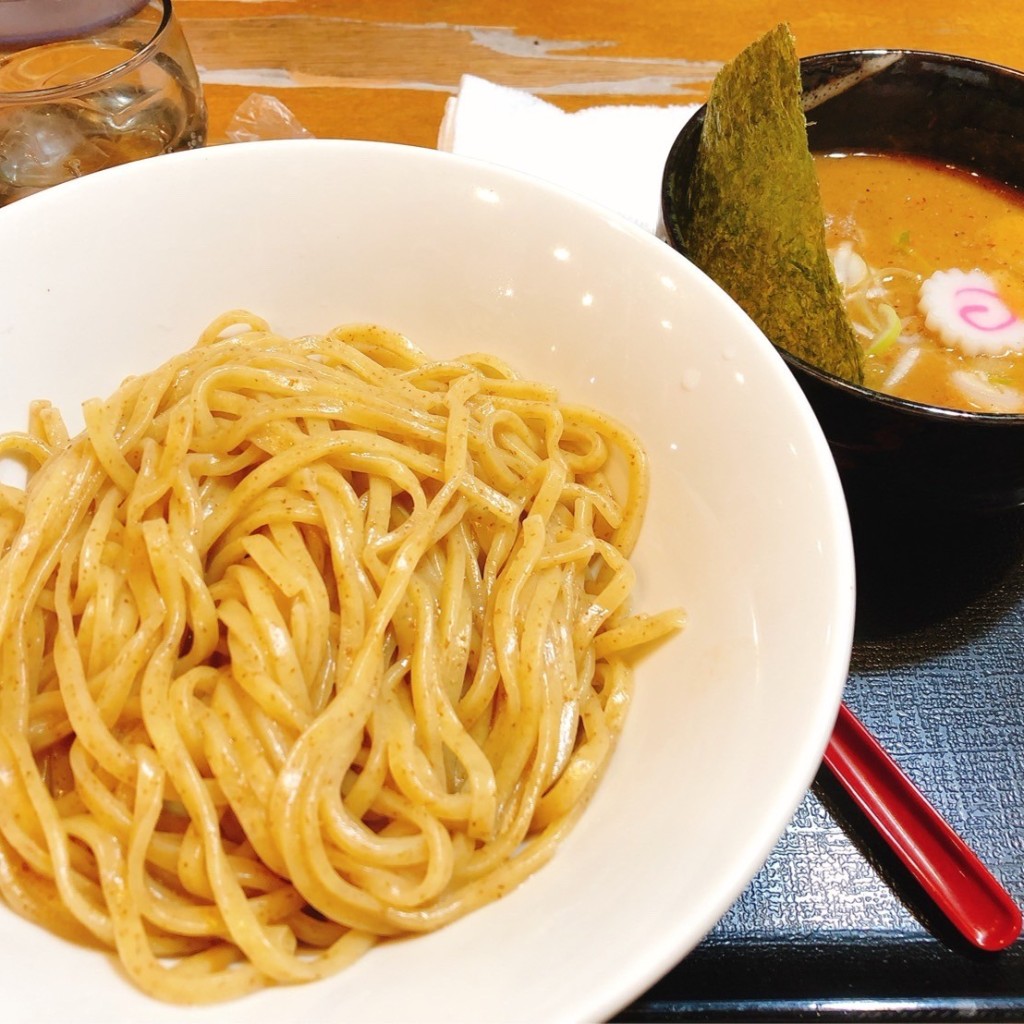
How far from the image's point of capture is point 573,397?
1.61 meters

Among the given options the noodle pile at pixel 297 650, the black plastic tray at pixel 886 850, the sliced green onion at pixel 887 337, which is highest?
the sliced green onion at pixel 887 337

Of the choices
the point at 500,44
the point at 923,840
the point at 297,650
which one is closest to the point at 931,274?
the point at 923,840

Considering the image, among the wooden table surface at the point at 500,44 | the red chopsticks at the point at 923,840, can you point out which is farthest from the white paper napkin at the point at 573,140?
the red chopsticks at the point at 923,840

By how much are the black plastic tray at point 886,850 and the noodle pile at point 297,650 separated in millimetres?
392

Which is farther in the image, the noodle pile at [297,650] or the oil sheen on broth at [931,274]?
the oil sheen on broth at [931,274]

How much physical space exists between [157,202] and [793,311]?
114cm

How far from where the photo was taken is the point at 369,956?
1094mm

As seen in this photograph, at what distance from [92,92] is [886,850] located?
2.13m

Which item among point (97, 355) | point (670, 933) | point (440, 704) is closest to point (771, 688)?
point (670, 933)

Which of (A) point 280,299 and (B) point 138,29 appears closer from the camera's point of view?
(A) point 280,299

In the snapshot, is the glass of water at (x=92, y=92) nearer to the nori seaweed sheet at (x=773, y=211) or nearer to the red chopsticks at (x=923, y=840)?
the nori seaweed sheet at (x=773, y=211)

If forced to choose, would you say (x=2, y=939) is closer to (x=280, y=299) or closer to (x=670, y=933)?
(x=670, y=933)

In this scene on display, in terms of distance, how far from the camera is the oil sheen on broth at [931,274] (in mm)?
1765

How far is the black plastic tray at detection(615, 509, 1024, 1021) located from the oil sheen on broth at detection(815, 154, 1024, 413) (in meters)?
0.28
